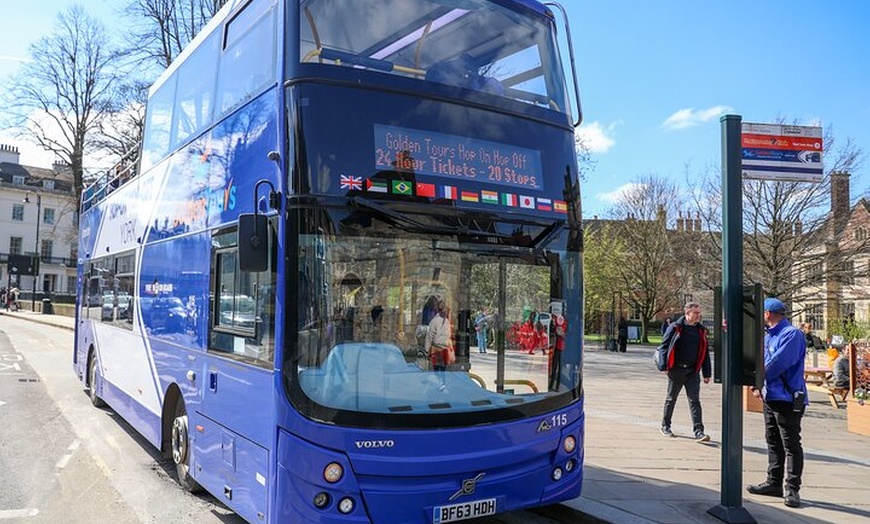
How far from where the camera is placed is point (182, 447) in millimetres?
6121

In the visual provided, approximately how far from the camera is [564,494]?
4840 millimetres

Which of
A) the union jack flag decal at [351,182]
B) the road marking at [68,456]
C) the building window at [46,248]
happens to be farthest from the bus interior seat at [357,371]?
the building window at [46,248]

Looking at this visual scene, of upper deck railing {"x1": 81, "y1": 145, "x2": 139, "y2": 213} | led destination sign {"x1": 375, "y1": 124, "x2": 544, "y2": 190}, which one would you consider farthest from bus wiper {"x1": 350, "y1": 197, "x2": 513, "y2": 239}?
upper deck railing {"x1": 81, "y1": 145, "x2": 139, "y2": 213}

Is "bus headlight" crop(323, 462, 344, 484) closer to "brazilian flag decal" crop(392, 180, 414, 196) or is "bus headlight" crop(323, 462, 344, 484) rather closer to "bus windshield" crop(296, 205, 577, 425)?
"bus windshield" crop(296, 205, 577, 425)

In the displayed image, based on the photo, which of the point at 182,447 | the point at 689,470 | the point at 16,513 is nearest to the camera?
the point at 16,513

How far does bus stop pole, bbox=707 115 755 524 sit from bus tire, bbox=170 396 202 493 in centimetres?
466

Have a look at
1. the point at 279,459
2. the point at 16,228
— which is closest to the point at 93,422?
the point at 279,459

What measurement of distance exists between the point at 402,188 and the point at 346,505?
2.06 meters

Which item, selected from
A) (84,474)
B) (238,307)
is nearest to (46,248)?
(84,474)

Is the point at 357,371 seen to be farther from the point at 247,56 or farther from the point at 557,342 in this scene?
the point at 247,56

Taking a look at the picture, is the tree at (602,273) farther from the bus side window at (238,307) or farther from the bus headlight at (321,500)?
the bus headlight at (321,500)

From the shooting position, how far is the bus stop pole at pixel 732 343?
5.33 m

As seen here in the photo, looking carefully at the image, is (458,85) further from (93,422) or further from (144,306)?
(93,422)

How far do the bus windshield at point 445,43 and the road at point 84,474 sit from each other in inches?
146
